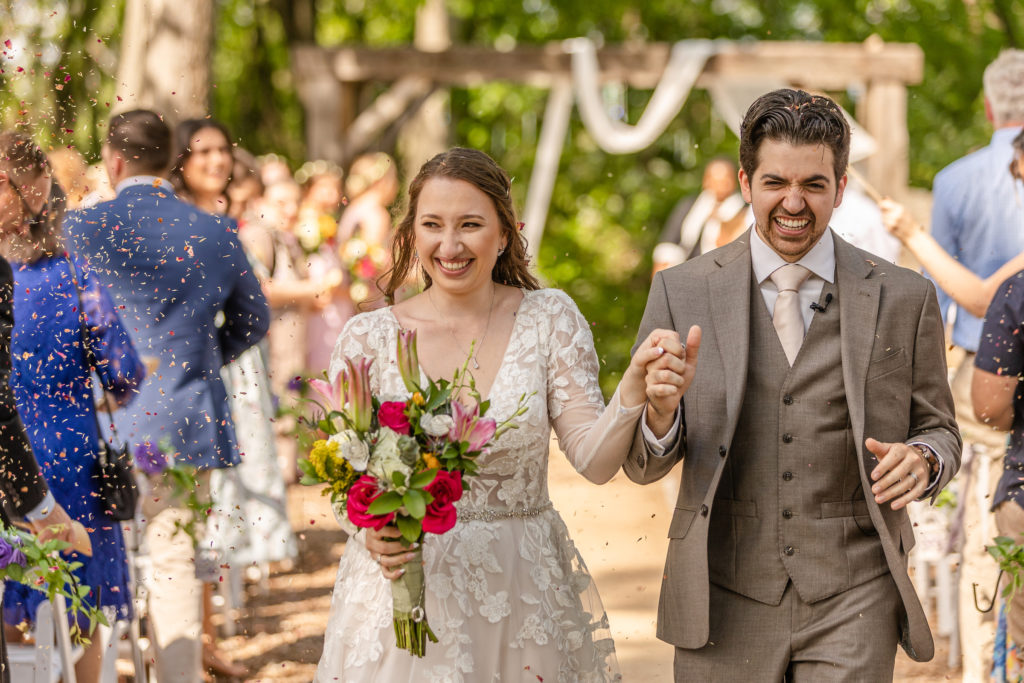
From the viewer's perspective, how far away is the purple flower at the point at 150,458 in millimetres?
4227

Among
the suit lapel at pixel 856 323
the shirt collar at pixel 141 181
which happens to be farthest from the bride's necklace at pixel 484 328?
the shirt collar at pixel 141 181

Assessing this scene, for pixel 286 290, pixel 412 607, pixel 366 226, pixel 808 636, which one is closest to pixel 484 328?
pixel 412 607

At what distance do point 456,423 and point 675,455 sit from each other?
0.50 metres

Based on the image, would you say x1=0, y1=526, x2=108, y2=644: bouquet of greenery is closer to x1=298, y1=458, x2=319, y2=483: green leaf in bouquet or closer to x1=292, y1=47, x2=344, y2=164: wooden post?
x1=298, y1=458, x2=319, y2=483: green leaf in bouquet

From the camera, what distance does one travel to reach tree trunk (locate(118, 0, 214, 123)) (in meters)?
7.99

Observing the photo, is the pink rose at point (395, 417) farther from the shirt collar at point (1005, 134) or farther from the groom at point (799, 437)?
the shirt collar at point (1005, 134)

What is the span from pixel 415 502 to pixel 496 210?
87 centimetres

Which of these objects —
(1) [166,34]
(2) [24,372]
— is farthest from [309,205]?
(2) [24,372]

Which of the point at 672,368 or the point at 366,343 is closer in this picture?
the point at 672,368

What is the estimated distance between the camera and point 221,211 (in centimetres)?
528

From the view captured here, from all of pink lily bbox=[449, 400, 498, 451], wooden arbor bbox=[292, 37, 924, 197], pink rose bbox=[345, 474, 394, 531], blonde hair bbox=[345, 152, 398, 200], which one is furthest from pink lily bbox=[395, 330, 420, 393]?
wooden arbor bbox=[292, 37, 924, 197]

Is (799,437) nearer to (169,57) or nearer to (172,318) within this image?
(172,318)

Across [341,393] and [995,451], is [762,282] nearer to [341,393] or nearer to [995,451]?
[341,393]

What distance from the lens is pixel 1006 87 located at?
4723 millimetres
